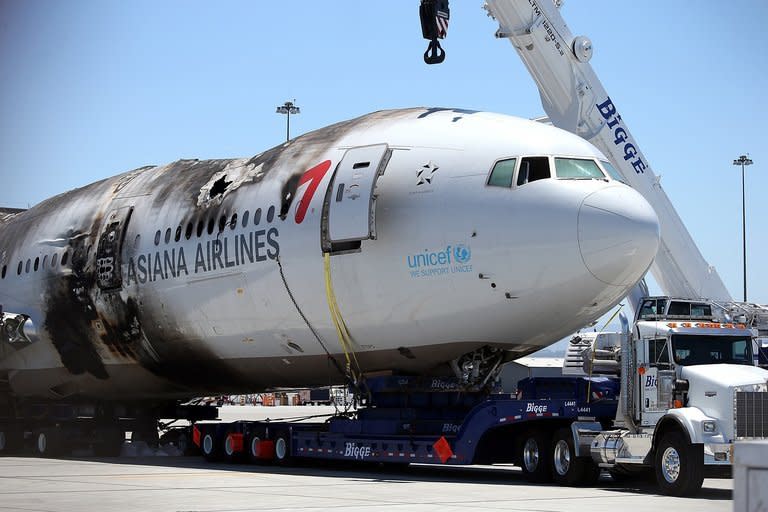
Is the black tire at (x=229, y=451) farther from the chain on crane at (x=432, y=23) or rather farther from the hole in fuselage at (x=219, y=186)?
the chain on crane at (x=432, y=23)

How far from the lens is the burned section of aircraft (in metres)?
19.1

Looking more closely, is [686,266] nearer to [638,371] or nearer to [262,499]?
[638,371]

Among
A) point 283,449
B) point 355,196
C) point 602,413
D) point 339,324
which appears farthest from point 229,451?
point 602,413

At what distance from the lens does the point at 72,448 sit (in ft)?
92.9

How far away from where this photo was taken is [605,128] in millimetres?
40594

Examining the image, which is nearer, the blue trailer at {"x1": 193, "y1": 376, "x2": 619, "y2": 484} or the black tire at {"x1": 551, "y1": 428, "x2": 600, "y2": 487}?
the black tire at {"x1": 551, "y1": 428, "x2": 600, "y2": 487}

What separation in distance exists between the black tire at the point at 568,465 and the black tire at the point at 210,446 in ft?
29.1

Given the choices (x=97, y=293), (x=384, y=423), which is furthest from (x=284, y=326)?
(x=97, y=293)

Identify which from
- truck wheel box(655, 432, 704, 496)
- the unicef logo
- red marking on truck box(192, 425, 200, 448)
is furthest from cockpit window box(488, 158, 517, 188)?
red marking on truck box(192, 425, 200, 448)

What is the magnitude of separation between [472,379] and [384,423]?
6.30 feet

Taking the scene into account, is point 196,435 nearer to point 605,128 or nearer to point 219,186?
point 219,186

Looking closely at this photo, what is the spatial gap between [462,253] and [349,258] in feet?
7.19

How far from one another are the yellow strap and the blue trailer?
2.18 ft

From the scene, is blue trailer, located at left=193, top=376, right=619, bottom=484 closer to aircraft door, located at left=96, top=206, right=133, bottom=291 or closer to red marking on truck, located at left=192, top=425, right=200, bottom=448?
red marking on truck, located at left=192, top=425, right=200, bottom=448
